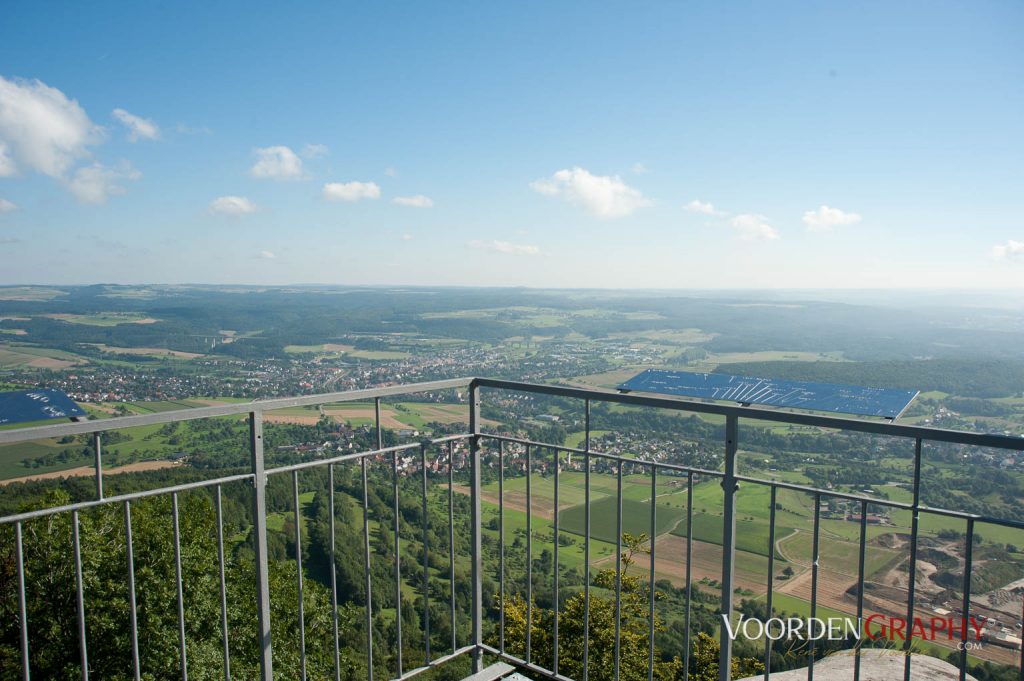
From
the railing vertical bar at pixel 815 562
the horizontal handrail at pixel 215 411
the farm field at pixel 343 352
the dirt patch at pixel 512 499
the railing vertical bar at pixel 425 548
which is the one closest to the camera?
the horizontal handrail at pixel 215 411

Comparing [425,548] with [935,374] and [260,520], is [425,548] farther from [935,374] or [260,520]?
[935,374]

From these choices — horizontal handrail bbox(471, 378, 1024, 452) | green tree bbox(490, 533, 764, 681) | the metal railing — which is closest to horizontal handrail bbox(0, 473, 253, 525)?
the metal railing

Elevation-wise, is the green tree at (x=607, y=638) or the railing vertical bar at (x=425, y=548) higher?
the railing vertical bar at (x=425, y=548)

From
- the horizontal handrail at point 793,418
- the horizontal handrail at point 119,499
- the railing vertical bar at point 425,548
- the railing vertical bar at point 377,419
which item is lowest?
the railing vertical bar at point 425,548

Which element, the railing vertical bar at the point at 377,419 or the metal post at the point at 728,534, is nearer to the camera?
the metal post at the point at 728,534

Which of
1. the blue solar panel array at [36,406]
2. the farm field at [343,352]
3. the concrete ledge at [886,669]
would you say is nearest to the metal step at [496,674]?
the concrete ledge at [886,669]

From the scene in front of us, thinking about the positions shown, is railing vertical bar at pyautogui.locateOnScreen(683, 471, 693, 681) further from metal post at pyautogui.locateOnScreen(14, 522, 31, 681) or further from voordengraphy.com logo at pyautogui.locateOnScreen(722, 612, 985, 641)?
metal post at pyautogui.locateOnScreen(14, 522, 31, 681)

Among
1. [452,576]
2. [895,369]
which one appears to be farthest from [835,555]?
[895,369]

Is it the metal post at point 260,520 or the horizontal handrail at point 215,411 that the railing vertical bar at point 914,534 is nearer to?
the horizontal handrail at point 215,411
